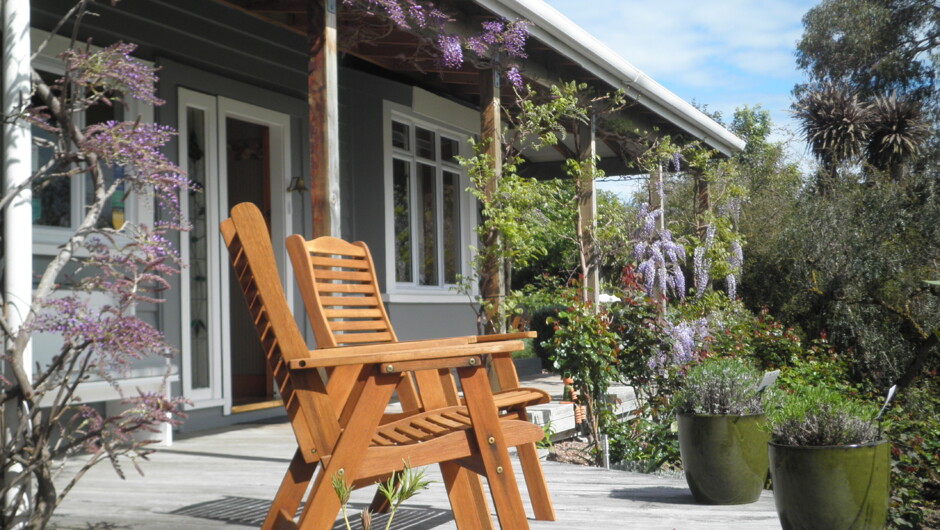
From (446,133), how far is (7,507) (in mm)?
5963

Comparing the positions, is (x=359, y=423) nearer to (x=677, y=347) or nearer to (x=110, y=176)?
(x=677, y=347)

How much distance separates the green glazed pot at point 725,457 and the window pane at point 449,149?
203 inches

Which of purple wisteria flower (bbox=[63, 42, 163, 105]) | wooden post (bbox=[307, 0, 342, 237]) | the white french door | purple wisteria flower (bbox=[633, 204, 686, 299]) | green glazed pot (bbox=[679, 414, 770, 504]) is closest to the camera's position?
purple wisteria flower (bbox=[63, 42, 163, 105])

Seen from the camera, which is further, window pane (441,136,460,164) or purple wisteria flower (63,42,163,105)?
window pane (441,136,460,164)

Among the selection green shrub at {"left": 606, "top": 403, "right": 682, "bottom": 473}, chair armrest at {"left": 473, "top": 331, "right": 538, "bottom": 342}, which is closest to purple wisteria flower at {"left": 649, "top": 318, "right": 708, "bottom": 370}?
green shrub at {"left": 606, "top": 403, "right": 682, "bottom": 473}

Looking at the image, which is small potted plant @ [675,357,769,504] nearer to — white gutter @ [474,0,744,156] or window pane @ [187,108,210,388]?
white gutter @ [474,0,744,156]

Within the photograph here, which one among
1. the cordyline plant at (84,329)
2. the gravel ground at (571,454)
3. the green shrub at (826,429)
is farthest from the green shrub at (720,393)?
the cordyline plant at (84,329)

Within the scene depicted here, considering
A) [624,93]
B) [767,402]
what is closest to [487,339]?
[767,402]

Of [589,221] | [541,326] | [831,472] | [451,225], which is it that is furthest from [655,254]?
[541,326]

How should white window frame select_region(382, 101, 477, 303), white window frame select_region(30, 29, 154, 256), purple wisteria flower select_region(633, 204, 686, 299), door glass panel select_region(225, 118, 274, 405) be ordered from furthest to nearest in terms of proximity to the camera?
purple wisteria flower select_region(633, 204, 686, 299) → white window frame select_region(382, 101, 477, 303) → door glass panel select_region(225, 118, 274, 405) → white window frame select_region(30, 29, 154, 256)

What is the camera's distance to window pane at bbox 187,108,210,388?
583 centimetres

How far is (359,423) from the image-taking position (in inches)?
83.4

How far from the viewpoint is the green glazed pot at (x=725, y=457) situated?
336cm

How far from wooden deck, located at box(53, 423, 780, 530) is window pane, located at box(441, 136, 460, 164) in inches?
161
